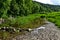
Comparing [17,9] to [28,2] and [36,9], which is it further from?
[36,9]

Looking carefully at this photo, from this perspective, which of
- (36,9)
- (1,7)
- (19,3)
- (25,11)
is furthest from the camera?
(36,9)

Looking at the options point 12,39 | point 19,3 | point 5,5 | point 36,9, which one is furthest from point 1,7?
point 36,9

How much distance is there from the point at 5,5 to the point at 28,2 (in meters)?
35.5

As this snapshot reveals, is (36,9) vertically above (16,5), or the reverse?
(16,5)

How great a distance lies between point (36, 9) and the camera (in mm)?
126688

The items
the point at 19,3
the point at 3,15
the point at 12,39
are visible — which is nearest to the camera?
the point at 12,39

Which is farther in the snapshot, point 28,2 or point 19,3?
point 28,2

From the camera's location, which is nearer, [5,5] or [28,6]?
[5,5]

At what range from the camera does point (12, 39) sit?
76.0 feet

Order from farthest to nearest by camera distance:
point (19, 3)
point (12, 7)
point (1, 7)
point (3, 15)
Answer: point (19, 3) < point (12, 7) < point (3, 15) < point (1, 7)

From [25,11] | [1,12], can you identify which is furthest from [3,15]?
[25,11]

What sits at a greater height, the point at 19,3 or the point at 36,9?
the point at 19,3

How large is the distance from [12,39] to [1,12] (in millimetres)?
33369

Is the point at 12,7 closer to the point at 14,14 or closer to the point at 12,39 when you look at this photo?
the point at 14,14
